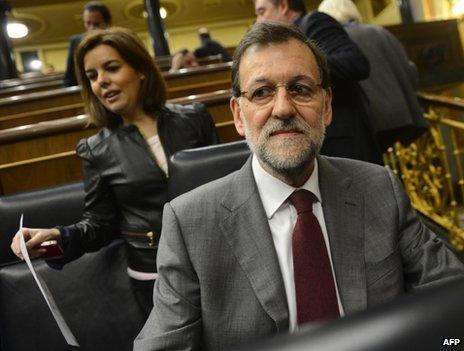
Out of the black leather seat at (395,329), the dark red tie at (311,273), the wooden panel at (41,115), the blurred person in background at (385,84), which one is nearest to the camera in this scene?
the black leather seat at (395,329)

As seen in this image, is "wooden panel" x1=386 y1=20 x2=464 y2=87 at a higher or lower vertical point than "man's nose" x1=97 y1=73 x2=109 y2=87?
higher

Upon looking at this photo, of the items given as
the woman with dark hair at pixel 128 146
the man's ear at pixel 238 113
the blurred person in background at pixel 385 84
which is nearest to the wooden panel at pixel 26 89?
the woman with dark hair at pixel 128 146

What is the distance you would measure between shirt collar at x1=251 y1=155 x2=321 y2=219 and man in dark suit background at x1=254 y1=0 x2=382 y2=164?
808 mm

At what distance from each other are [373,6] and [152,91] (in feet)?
33.9

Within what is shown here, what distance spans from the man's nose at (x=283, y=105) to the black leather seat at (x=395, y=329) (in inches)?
24.8

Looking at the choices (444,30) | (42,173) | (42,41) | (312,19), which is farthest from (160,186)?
(42,41)

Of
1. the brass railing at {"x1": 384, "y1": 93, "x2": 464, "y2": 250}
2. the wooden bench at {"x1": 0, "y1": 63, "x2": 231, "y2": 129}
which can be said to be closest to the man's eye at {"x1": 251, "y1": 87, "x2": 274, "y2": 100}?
the brass railing at {"x1": 384, "y1": 93, "x2": 464, "y2": 250}

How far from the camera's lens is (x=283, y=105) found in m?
0.89

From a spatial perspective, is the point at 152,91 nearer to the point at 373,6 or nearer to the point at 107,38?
the point at 107,38

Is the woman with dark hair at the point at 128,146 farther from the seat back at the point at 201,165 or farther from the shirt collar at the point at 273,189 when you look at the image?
the shirt collar at the point at 273,189

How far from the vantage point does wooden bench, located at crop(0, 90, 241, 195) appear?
2087 millimetres

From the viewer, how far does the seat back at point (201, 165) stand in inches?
49.9

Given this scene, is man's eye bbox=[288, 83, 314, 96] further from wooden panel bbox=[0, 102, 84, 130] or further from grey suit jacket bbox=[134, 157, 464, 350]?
wooden panel bbox=[0, 102, 84, 130]

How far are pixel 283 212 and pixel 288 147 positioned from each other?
0.14 metres
